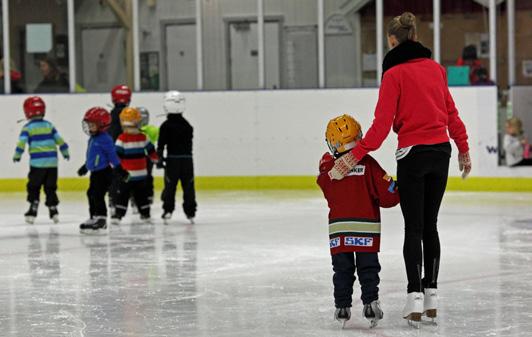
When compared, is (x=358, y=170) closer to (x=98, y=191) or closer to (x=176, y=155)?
(x=98, y=191)

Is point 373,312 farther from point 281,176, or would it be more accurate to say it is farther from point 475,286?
point 281,176

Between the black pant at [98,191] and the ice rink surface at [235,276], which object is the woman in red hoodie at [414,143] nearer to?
the ice rink surface at [235,276]

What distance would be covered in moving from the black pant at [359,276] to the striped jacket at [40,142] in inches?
235

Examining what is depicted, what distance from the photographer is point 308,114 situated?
14.4 m

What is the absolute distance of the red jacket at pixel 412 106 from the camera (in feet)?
16.4

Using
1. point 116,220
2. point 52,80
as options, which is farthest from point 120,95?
point 52,80

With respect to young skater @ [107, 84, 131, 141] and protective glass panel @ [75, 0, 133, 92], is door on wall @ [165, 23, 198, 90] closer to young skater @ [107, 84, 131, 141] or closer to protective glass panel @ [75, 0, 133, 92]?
protective glass panel @ [75, 0, 133, 92]

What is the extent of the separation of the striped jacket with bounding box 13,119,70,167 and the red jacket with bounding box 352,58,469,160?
19.9 ft

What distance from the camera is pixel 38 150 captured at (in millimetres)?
10586

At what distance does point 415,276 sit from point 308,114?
9442 millimetres

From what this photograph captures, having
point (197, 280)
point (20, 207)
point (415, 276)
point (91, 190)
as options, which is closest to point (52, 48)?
point (20, 207)

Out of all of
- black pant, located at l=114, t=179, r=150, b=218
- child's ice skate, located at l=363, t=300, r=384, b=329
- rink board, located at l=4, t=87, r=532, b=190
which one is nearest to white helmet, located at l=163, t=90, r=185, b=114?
black pant, located at l=114, t=179, r=150, b=218

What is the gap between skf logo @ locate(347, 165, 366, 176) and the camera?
5.06 metres

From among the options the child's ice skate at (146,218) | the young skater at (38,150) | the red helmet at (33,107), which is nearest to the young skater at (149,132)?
the child's ice skate at (146,218)
